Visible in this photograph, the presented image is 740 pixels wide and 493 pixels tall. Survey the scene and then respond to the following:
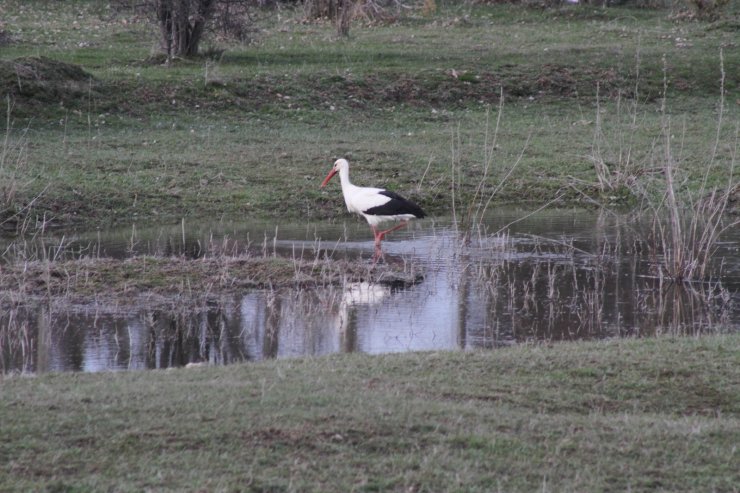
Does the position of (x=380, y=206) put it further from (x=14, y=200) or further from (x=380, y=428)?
(x=380, y=428)

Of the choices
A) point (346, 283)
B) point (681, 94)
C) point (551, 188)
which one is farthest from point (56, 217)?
point (681, 94)

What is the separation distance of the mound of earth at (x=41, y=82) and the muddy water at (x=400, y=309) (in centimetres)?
743

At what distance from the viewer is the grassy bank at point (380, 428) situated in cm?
547

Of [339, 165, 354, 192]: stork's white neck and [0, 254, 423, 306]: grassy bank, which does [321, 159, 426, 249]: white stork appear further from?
[0, 254, 423, 306]: grassy bank

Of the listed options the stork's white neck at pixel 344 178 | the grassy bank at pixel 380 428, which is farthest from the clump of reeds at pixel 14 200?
the grassy bank at pixel 380 428

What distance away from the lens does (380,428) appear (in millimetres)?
6082

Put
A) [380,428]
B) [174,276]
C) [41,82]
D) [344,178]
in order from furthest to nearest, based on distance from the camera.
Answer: [41,82]
[344,178]
[174,276]
[380,428]

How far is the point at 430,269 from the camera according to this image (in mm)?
12656

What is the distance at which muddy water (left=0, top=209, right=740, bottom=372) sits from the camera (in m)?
9.25

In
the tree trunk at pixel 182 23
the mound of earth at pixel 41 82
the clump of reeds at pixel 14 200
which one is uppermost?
the tree trunk at pixel 182 23

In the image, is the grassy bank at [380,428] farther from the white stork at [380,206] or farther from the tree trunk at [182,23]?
the tree trunk at [182,23]

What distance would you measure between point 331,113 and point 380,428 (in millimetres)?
16644

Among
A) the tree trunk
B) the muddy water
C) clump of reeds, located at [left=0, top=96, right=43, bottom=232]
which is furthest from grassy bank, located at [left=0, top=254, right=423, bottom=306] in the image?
the tree trunk

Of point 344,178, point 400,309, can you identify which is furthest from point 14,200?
point 400,309
